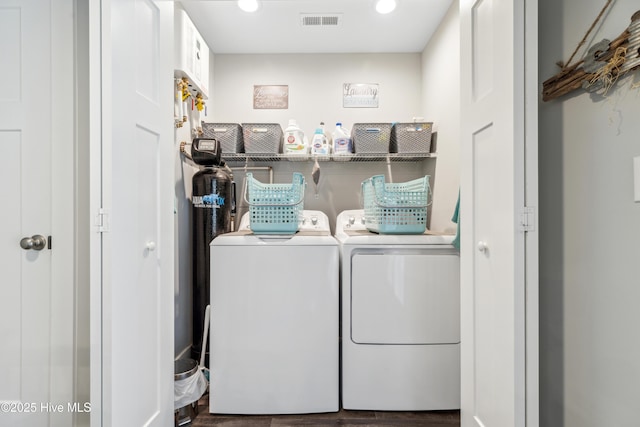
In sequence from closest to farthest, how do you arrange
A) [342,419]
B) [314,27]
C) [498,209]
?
[498,209] < [342,419] < [314,27]

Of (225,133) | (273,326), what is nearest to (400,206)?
(273,326)

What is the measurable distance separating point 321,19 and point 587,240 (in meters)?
2.10

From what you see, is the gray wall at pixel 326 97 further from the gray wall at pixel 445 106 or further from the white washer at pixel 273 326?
the white washer at pixel 273 326

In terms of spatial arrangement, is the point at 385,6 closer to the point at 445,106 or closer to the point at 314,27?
the point at 314,27

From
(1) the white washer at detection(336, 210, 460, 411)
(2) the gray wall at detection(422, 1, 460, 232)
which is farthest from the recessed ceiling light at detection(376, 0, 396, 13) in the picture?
(1) the white washer at detection(336, 210, 460, 411)

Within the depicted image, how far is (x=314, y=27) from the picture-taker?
2389mm

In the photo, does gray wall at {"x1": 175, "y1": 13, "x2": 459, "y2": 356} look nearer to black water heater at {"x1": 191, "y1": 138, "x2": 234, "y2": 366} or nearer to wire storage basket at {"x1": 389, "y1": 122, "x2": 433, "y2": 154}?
wire storage basket at {"x1": 389, "y1": 122, "x2": 433, "y2": 154}

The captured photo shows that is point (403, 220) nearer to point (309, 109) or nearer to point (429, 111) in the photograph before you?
point (429, 111)

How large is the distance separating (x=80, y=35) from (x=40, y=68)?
20 cm

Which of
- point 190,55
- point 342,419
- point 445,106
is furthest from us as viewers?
point 445,106

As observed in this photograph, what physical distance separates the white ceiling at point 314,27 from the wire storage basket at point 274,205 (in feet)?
4.05

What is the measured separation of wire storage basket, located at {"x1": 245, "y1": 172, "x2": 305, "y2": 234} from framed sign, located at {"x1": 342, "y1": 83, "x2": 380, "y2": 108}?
4.28ft

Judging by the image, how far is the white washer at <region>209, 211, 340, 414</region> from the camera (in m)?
1.73

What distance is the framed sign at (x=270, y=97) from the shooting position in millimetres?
2762
